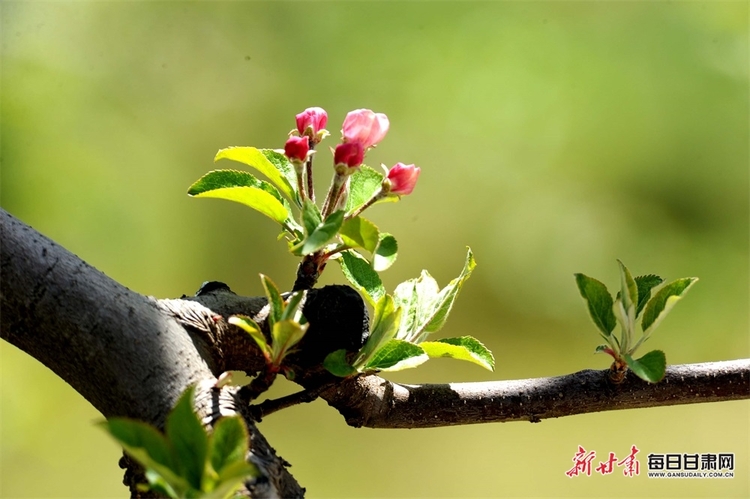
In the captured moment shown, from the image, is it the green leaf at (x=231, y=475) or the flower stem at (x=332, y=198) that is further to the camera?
the flower stem at (x=332, y=198)

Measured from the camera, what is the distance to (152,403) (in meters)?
0.32

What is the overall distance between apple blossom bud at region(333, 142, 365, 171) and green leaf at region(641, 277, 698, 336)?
0.62 ft

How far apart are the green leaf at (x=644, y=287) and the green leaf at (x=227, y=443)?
0.84ft

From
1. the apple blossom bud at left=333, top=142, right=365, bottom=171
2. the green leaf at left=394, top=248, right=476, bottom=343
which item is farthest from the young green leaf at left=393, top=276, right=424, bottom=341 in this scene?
the apple blossom bud at left=333, top=142, right=365, bottom=171

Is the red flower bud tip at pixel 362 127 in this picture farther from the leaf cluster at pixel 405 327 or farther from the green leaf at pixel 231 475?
the green leaf at pixel 231 475

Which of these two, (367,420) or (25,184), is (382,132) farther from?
(25,184)

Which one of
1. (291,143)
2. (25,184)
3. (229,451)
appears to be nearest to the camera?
(229,451)

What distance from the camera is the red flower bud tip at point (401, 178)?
0.38 m

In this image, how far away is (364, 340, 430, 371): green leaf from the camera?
381mm

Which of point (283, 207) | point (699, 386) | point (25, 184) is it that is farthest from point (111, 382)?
point (25, 184)

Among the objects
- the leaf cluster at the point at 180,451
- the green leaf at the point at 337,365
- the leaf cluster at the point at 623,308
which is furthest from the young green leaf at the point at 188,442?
the leaf cluster at the point at 623,308

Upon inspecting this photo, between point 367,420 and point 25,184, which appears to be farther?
point 25,184

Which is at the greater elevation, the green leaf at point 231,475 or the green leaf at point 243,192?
the green leaf at point 243,192

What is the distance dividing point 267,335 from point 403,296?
0.33 feet
